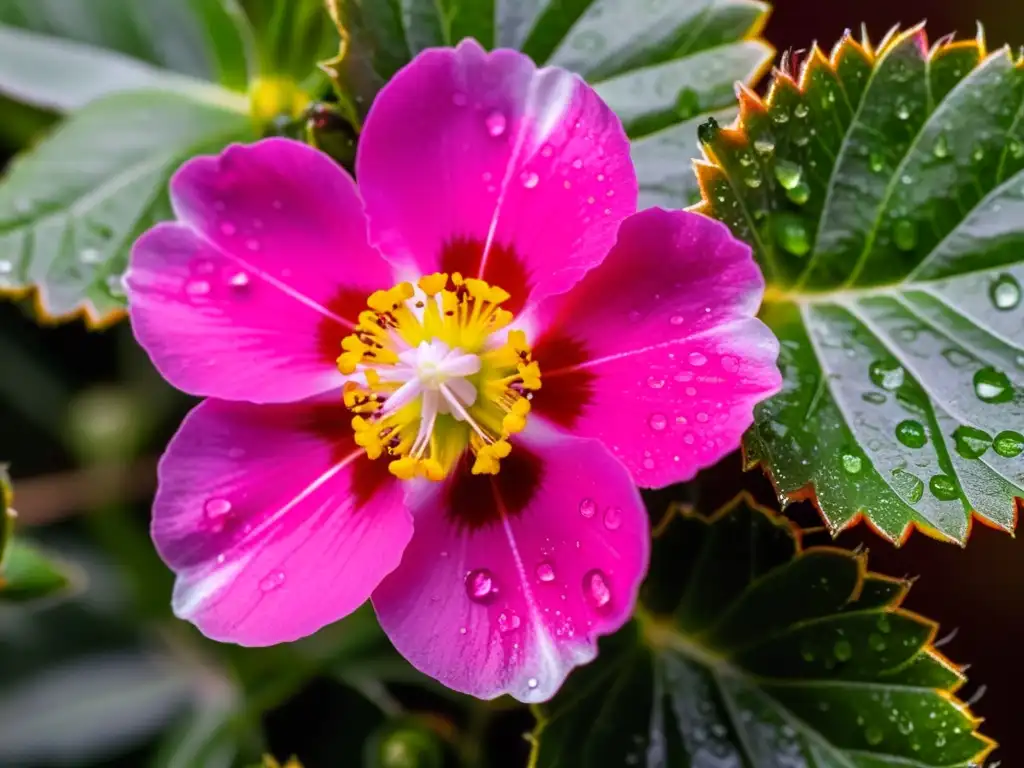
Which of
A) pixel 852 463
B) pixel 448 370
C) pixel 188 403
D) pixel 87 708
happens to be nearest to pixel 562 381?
pixel 448 370

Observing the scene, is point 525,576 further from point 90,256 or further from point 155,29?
point 155,29

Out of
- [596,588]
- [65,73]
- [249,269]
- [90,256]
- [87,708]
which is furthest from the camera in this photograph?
[87,708]

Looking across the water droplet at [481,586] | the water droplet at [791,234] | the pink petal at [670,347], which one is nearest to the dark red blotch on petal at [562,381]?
the pink petal at [670,347]

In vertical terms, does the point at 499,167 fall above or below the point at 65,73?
above

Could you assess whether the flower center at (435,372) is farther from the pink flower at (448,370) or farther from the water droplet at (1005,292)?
the water droplet at (1005,292)

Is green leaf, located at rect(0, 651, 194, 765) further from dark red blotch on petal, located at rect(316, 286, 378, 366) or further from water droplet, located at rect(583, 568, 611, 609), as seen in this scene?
water droplet, located at rect(583, 568, 611, 609)

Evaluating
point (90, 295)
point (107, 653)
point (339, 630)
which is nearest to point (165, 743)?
point (107, 653)

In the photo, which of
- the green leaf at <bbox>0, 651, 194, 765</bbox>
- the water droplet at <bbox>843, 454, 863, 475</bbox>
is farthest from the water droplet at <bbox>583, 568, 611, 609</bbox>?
the green leaf at <bbox>0, 651, 194, 765</bbox>

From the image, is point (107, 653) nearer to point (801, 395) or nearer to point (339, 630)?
point (339, 630)
